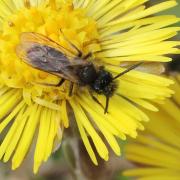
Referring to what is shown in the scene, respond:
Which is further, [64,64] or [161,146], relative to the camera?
[161,146]

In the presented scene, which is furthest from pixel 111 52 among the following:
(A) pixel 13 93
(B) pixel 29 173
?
(B) pixel 29 173

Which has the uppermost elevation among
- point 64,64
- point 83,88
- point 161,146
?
point 64,64

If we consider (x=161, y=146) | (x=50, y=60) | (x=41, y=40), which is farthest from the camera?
(x=161, y=146)

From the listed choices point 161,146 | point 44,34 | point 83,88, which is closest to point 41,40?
point 44,34

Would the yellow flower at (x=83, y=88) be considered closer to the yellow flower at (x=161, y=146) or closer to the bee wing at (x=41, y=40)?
the bee wing at (x=41, y=40)

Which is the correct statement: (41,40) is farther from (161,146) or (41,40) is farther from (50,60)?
(161,146)

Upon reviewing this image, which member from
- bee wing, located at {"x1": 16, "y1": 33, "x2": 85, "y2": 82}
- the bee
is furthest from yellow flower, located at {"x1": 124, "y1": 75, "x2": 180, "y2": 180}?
bee wing, located at {"x1": 16, "y1": 33, "x2": 85, "y2": 82}
